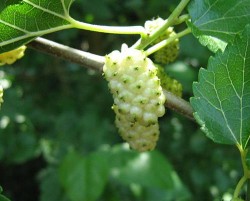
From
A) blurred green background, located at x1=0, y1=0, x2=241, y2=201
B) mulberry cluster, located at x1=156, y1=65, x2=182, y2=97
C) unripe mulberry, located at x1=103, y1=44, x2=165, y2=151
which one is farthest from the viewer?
blurred green background, located at x1=0, y1=0, x2=241, y2=201

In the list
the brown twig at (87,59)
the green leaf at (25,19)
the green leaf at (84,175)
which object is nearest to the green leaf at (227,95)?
the brown twig at (87,59)

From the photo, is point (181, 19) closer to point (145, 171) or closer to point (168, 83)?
point (168, 83)

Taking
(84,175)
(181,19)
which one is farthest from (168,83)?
(84,175)

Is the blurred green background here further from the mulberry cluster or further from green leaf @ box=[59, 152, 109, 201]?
the mulberry cluster

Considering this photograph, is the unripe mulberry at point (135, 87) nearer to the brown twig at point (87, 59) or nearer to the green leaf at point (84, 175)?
the brown twig at point (87, 59)

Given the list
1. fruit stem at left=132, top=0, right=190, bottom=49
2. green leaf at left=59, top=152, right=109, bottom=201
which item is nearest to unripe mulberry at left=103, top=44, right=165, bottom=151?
fruit stem at left=132, top=0, right=190, bottom=49

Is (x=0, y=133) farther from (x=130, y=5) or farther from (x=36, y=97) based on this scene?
(x=130, y=5)
